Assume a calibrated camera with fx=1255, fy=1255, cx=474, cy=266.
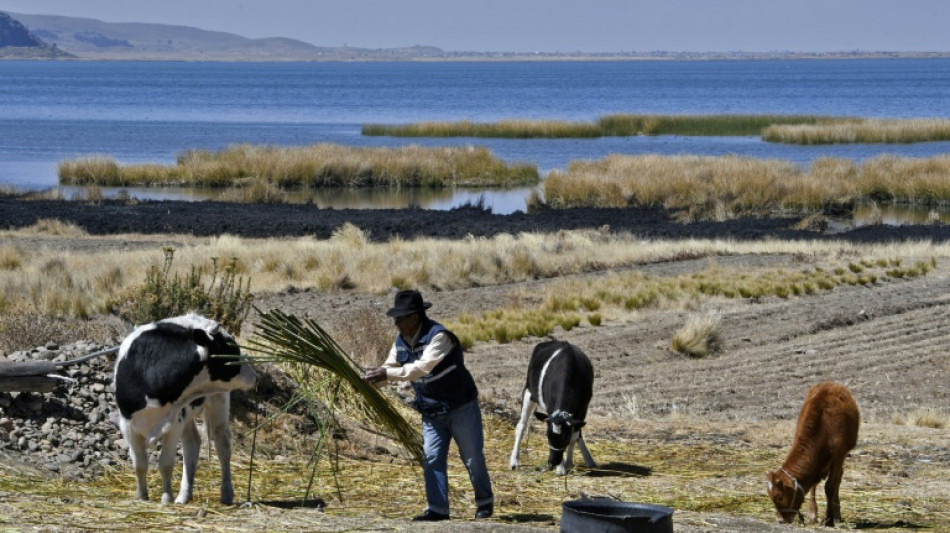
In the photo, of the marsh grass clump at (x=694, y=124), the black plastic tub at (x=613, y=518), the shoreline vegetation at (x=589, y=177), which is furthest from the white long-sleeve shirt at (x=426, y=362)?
the marsh grass clump at (x=694, y=124)

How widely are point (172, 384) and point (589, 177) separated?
4033 centimetres

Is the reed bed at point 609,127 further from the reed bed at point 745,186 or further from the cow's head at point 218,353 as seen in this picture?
the cow's head at point 218,353

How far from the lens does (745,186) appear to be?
46125 millimetres

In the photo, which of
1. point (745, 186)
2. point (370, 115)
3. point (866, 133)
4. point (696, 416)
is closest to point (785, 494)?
point (696, 416)

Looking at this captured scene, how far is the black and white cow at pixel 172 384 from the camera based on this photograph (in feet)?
28.6

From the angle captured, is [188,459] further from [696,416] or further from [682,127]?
[682,127]

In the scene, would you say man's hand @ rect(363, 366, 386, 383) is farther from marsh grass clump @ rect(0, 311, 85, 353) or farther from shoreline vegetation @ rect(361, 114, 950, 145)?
shoreline vegetation @ rect(361, 114, 950, 145)

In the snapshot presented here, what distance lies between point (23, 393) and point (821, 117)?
83.9 m

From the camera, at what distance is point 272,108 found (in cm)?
13488

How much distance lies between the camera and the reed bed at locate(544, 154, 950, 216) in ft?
149

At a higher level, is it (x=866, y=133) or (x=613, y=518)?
(x=613, y=518)

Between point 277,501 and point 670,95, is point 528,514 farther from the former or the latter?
point 670,95

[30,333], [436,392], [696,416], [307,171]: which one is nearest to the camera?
[436,392]

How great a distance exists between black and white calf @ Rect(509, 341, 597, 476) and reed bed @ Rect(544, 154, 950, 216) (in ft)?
103
